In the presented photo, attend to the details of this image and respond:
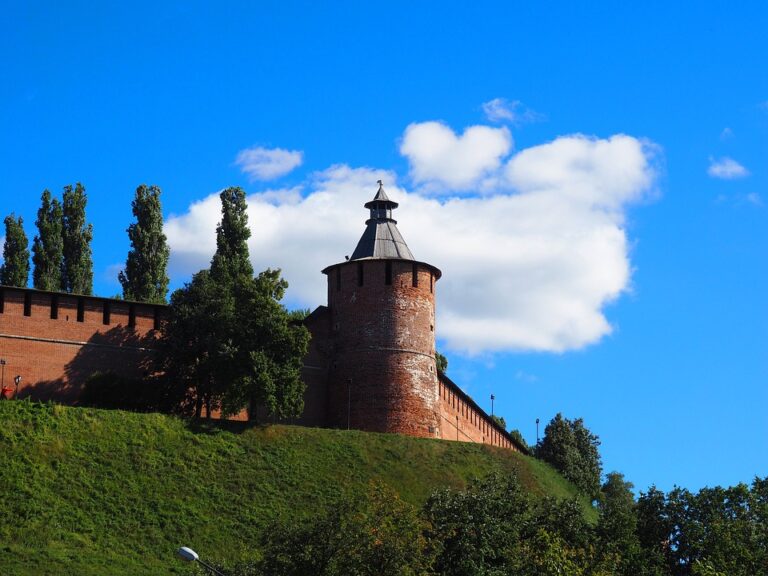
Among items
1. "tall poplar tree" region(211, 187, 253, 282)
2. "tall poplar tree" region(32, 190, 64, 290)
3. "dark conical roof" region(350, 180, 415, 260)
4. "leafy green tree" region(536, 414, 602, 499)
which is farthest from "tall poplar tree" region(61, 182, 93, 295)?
"leafy green tree" region(536, 414, 602, 499)

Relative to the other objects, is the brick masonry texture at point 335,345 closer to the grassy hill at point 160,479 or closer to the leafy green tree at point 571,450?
the grassy hill at point 160,479

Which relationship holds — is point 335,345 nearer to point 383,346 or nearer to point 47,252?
point 383,346

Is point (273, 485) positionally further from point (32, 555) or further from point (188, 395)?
point (32, 555)

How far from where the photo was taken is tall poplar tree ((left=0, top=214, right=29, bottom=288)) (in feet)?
203

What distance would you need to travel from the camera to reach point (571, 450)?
74.9 metres

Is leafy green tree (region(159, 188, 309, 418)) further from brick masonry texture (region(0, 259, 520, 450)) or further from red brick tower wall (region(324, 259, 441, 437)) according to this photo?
red brick tower wall (region(324, 259, 441, 437))

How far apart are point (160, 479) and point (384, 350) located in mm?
13908

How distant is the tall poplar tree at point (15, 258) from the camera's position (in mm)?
61906

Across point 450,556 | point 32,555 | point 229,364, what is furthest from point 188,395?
point 450,556

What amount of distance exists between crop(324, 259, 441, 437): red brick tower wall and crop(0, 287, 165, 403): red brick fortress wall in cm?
840

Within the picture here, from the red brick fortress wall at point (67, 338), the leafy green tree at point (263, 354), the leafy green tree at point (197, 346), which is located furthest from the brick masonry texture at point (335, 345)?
the leafy green tree at point (263, 354)

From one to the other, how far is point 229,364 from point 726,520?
19.5 metres

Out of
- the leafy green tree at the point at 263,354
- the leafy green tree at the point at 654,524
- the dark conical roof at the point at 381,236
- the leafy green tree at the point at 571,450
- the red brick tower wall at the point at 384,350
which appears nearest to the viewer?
the leafy green tree at the point at 654,524

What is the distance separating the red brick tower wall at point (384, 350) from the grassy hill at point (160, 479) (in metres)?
1.79
